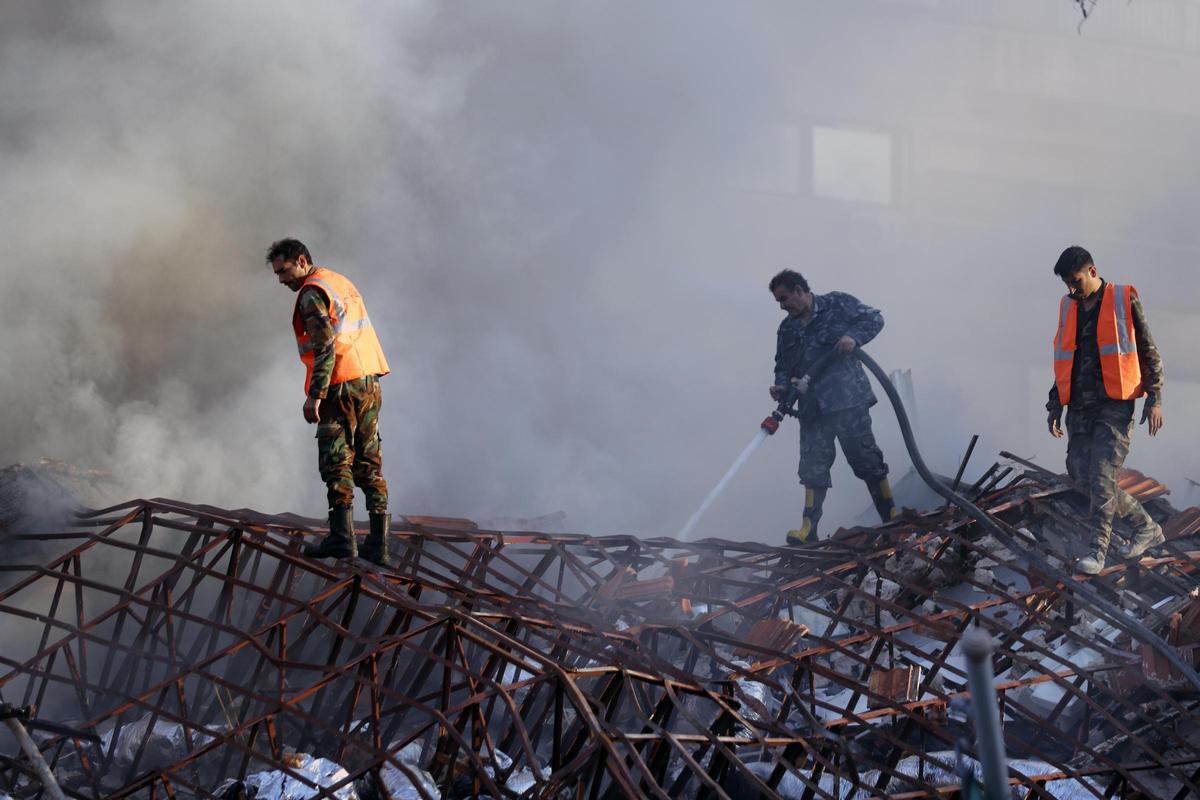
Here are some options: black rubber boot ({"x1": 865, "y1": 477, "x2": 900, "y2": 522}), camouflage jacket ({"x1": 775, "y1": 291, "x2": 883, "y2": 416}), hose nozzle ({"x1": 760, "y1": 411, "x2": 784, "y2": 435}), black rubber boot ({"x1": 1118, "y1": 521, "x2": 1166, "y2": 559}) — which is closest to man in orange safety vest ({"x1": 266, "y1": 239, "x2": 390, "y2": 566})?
hose nozzle ({"x1": 760, "y1": 411, "x2": 784, "y2": 435})

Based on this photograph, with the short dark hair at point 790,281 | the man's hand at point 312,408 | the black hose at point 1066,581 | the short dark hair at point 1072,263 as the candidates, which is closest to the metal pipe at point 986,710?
the man's hand at point 312,408

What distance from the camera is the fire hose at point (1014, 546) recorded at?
6.64 meters

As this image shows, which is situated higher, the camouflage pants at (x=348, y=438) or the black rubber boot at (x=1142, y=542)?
the camouflage pants at (x=348, y=438)

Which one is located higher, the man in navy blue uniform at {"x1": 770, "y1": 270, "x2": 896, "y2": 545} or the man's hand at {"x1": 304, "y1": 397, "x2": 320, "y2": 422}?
the man in navy blue uniform at {"x1": 770, "y1": 270, "x2": 896, "y2": 545}

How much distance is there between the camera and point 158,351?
12.5 m

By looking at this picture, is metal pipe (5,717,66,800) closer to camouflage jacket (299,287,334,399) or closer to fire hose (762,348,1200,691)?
camouflage jacket (299,287,334,399)

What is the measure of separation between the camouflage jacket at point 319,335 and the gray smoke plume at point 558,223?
5.64m

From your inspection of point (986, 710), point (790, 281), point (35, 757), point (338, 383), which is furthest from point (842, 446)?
point (986, 710)

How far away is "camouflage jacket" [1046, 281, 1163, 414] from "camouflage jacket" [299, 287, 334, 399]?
4.51 meters

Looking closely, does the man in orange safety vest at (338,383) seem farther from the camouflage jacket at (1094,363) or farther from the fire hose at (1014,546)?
the camouflage jacket at (1094,363)

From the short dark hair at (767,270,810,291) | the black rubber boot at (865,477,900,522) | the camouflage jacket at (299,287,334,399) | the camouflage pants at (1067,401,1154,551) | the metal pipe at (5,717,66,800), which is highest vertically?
the short dark hair at (767,270,810,291)

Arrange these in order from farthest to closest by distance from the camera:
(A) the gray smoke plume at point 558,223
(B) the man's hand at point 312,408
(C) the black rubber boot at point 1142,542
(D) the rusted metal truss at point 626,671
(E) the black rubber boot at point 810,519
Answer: (A) the gray smoke plume at point 558,223 < (E) the black rubber boot at point 810,519 < (C) the black rubber boot at point 1142,542 < (B) the man's hand at point 312,408 < (D) the rusted metal truss at point 626,671

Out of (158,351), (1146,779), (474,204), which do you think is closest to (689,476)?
(474,204)

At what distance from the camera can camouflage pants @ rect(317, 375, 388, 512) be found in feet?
21.1
